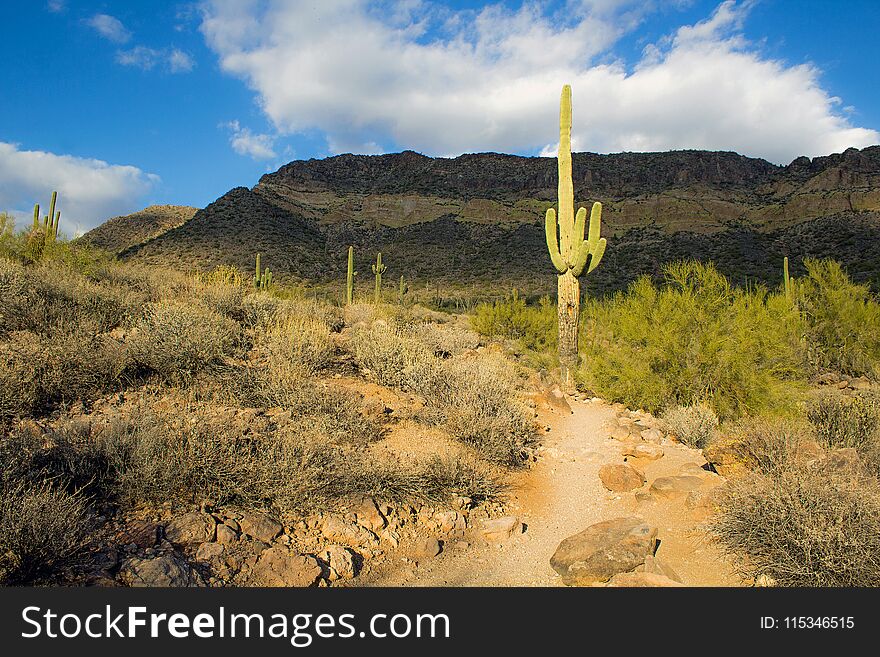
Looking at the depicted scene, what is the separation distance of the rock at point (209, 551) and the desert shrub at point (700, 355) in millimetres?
8058

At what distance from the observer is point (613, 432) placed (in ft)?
25.5

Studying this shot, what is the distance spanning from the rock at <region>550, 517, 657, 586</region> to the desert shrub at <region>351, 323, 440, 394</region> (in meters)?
3.72

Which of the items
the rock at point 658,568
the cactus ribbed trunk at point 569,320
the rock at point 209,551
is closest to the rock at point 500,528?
the rock at point 658,568

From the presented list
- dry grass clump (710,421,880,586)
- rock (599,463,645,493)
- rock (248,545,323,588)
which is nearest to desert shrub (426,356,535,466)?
rock (599,463,645,493)

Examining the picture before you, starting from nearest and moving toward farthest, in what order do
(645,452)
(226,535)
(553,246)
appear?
(226,535)
(645,452)
(553,246)

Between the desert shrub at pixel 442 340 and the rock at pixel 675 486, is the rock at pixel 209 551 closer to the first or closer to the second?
the rock at pixel 675 486

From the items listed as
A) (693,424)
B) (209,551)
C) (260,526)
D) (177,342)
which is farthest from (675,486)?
(177,342)

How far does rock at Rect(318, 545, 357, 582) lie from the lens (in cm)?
370

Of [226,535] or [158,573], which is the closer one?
[158,573]

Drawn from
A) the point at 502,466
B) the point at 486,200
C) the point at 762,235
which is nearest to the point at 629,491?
the point at 502,466

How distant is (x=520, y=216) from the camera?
204 feet

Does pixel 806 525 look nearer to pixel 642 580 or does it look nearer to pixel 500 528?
pixel 642 580

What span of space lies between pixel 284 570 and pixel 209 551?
20.7 inches

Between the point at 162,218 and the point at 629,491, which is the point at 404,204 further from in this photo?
the point at 629,491
